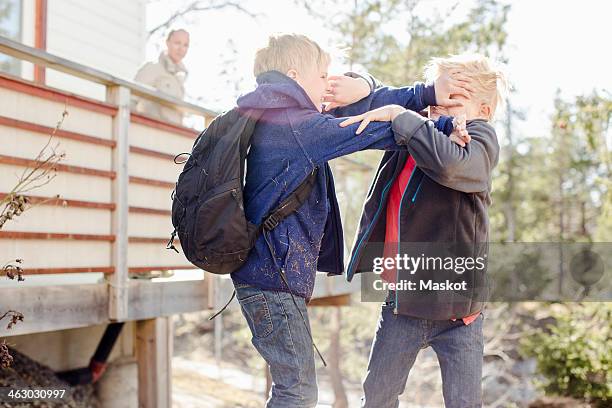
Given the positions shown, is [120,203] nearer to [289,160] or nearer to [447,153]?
[289,160]

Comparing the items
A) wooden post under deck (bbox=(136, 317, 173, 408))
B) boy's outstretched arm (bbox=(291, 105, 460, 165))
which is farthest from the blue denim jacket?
wooden post under deck (bbox=(136, 317, 173, 408))

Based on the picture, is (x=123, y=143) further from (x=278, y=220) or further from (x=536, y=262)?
(x=536, y=262)

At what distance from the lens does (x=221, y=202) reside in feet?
8.18

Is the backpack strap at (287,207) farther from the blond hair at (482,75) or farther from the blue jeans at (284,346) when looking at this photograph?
the blond hair at (482,75)

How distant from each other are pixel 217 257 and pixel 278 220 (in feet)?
0.79

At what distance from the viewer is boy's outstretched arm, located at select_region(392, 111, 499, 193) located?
252cm

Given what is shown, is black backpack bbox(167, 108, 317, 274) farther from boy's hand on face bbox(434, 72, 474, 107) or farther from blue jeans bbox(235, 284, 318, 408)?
boy's hand on face bbox(434, 72, 474, 107)

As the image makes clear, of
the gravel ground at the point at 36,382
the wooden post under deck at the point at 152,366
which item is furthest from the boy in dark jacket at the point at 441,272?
the wooden post under deck at the point at 152,366

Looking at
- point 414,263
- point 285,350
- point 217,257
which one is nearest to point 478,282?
point 414,263

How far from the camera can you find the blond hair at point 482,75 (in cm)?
296

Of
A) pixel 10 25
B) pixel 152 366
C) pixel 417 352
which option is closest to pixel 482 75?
pixel 417 352

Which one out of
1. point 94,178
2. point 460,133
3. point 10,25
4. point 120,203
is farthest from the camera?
point 10,25

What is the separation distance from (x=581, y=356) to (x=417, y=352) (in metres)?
6.56

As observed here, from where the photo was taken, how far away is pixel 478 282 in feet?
9.70
